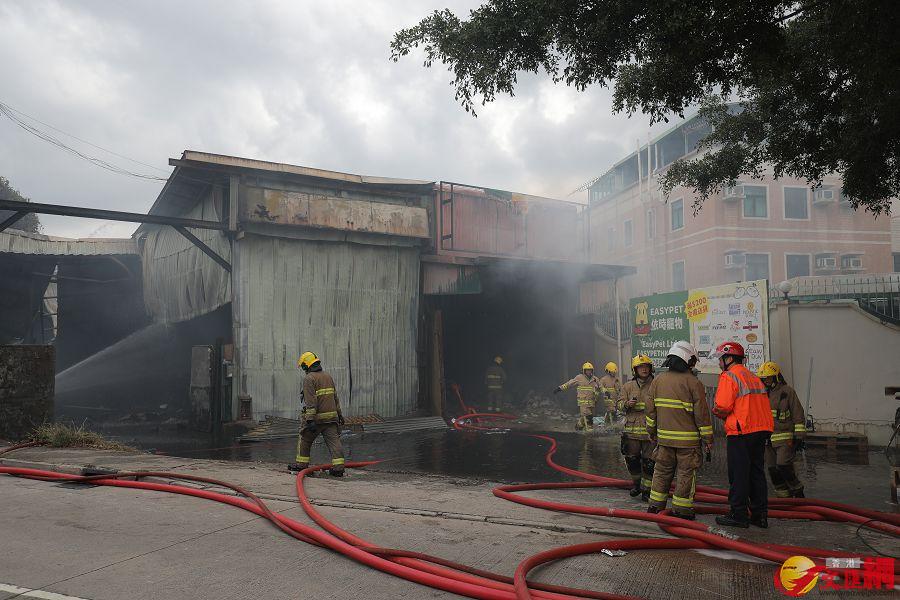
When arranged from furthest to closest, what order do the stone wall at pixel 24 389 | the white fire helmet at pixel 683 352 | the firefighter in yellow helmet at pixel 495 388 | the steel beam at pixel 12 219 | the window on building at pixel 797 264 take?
the window on building at pixel 797 264 < the firefighter in yellow helmet at pixel 495 388 < the steel beam at pixel 12 219 < the stone wall at pixel 24 389 < the white fire helmet at pixel 683 352

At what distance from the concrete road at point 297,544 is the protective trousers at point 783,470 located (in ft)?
4.80

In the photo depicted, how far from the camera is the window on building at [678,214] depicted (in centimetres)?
3247

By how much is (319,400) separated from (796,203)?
30931 millimetres

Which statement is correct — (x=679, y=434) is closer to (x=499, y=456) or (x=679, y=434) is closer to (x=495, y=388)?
(x=499, y=456)

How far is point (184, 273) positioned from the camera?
1766cm

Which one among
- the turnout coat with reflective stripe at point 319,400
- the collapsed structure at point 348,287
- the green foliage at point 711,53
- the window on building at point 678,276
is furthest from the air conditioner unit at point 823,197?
the turnout coat with reflective stripe at point 319,400

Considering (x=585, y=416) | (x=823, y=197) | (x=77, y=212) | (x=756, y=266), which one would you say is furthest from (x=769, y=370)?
(x=823, y=197)

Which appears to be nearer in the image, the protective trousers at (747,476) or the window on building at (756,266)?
the protective trousers at (747,476)

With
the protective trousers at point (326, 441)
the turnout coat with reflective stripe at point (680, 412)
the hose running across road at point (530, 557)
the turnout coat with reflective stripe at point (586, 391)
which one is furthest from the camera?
the turnout coat with reflective stripe at point (586, 391)

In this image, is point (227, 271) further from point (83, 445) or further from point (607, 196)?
point (607, 196)

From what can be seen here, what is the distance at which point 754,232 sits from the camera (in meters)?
31.2

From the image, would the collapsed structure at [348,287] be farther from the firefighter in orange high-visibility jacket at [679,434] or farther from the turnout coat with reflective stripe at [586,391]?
the firefighter in orange high-visibility jacket at [679,434]

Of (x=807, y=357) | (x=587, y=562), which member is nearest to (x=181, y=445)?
(x=587, y=562)

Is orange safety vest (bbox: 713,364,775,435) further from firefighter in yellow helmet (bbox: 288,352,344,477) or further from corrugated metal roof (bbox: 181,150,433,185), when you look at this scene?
corrugated metal roof (bbox: 181,150,433,185)
